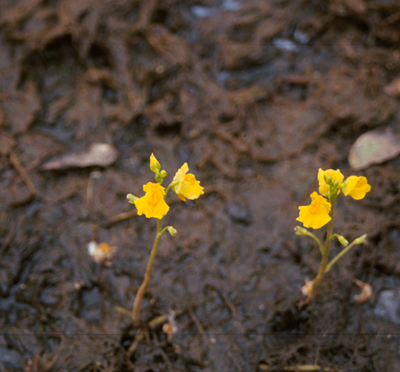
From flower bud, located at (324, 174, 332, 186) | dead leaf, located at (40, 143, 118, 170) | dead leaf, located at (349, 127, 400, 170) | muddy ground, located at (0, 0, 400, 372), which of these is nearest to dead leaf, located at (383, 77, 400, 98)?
muddy ground, located at (0, 0, 400, 372)

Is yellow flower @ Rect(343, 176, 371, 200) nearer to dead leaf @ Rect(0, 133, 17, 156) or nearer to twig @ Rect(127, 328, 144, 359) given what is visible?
twig @ Rect(127, 328, 144, 359)

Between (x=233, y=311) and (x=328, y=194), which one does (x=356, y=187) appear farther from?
(x=233, y=311)

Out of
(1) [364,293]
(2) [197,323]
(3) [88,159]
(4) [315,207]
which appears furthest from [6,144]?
(1) [364,293]

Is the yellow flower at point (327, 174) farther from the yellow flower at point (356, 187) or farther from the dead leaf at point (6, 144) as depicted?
the dead leaf at point (6, 144)

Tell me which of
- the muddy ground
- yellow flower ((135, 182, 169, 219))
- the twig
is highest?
yellow flower ((135, 182, 169, 219))

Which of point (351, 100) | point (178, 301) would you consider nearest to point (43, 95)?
point (178, 301)

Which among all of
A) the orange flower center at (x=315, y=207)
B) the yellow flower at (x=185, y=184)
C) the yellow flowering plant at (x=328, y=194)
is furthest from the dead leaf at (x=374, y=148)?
the yellow flower at (x=185, y=184)
